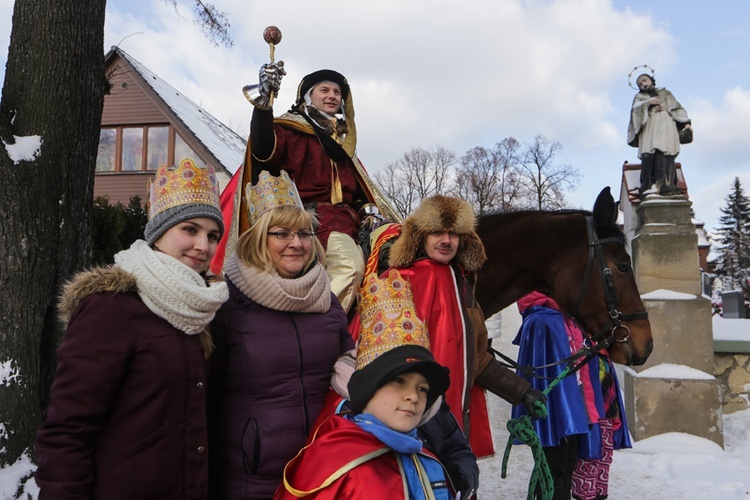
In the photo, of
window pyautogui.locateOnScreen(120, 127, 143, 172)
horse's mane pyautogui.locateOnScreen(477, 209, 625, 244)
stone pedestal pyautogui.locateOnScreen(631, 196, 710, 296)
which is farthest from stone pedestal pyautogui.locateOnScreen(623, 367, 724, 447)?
window pyautogui.locateOnScreen(120, 127, 143, 172)

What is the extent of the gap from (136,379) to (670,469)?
5898 millimetres

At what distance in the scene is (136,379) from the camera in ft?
5.73

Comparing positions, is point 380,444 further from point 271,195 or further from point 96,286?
point 271,195

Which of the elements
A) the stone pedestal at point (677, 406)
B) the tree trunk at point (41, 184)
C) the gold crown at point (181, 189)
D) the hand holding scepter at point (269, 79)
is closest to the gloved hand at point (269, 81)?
the hand holding scepter at point (269, 79)

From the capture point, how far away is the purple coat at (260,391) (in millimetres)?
2008

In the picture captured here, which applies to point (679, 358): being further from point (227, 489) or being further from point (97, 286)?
point (97, 286)

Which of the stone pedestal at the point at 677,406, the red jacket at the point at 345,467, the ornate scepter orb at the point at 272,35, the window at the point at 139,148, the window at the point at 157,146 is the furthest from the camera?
the window at the point at 157,146

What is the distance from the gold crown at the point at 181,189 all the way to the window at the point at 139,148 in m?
15.9

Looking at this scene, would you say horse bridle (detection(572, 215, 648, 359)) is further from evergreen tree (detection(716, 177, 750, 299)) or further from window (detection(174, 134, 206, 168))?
evergreen tree (detection(716, 177, 750, 299))

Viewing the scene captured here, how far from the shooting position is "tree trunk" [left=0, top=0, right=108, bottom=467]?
3.72 m

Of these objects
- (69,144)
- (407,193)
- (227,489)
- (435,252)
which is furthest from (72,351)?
(407,193)

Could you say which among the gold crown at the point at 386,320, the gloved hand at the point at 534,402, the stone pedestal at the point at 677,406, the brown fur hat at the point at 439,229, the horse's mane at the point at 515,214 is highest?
the horse's mane at the point at 515,214

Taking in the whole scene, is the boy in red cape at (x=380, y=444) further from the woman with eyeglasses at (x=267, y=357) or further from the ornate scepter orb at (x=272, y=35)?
Answer: the ornate scepter orb at (x=272, y=35)

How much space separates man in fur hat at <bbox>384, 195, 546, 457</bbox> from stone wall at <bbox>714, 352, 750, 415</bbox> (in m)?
5.30
